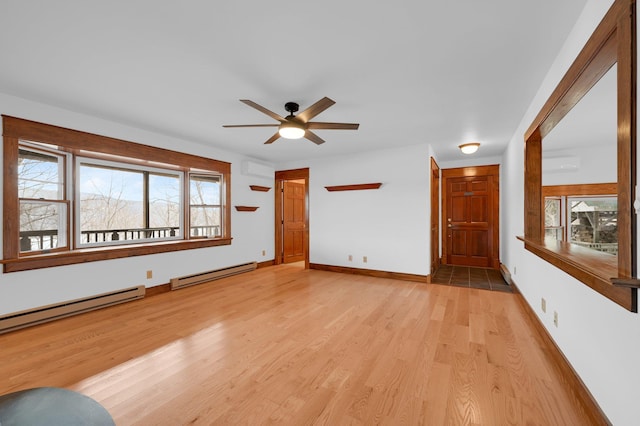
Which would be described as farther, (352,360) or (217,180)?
(217,180)

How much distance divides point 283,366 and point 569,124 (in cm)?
475

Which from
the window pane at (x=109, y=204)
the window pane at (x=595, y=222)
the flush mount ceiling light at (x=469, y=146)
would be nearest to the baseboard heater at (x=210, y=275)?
the window pane at (x=109, y=204)

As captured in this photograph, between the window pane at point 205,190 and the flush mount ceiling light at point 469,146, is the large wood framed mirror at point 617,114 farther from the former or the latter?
the window pane at point 205,190

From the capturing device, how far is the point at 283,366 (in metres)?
2.06

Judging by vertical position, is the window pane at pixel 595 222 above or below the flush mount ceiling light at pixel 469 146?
below

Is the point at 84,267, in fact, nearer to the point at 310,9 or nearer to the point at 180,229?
the point at 180,229

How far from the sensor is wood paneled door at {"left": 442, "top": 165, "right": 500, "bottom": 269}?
5.53 meters

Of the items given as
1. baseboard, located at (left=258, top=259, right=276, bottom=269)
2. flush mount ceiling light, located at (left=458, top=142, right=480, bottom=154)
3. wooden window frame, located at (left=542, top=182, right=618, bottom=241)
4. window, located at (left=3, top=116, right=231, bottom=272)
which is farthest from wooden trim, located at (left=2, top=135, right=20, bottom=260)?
→ wooden window frame, located at (left=542, top=182, right=618, bottom=241)

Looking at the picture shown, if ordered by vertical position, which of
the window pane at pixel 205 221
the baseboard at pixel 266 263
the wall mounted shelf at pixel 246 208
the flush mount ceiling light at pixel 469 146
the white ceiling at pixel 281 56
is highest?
the white ceiling at pixel 281 56

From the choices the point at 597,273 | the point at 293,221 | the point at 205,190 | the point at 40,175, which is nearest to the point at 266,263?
the point at 293,221

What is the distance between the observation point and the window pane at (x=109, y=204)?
11.6 ft

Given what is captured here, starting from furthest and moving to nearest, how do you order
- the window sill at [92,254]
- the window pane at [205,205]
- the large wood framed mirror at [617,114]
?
the window pane at [205,205] < the window sill at [92,254] < the large wood framed mirror at [617,114]

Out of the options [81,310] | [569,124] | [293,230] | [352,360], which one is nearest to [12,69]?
[81,310]

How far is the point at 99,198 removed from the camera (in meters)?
3.67
